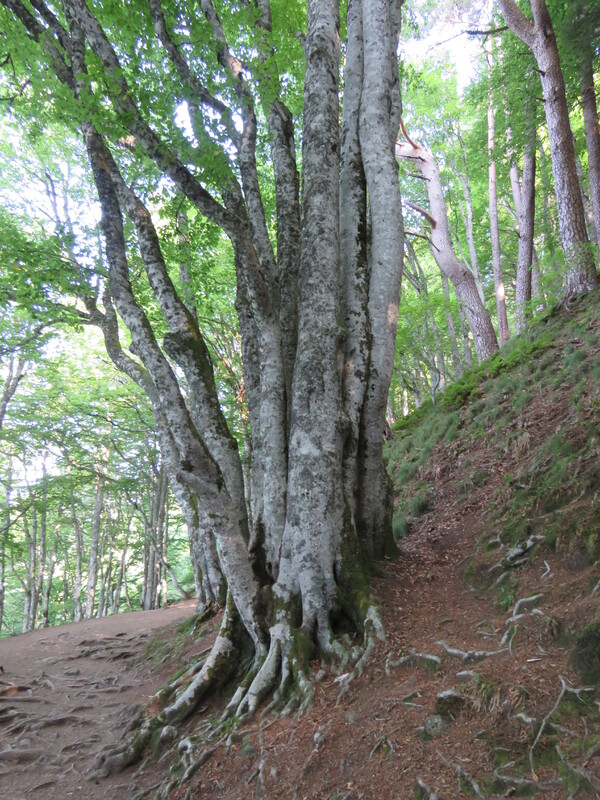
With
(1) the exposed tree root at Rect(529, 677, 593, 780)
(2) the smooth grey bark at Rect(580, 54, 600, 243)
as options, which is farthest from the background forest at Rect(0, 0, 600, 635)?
(1) the exposed tree root at Rect(529, 677, 593, 780)

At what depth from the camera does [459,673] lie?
3049mm

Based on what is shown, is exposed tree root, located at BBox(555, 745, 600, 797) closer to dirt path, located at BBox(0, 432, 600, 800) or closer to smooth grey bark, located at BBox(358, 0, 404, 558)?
dirt path, located at BBox(0, 432, 600, 800)

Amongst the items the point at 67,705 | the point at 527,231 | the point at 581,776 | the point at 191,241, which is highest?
the point at 527,231

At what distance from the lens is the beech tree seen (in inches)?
169

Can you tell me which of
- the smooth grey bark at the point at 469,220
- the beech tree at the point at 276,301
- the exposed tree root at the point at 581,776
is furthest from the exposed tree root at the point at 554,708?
the smooth grey bark at the point at 469,220

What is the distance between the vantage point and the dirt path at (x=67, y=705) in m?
4.13

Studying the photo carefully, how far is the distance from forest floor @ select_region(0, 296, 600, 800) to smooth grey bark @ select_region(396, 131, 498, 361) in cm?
376

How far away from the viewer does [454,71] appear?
53.2 ft

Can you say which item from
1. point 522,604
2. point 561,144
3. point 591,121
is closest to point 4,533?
point 522,604

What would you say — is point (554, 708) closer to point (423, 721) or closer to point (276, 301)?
point (423, 721)

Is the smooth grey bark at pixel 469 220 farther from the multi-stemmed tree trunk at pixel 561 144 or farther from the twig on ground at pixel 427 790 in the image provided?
the twig on ground at pixel 427 790

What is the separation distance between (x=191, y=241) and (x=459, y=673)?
278 inches

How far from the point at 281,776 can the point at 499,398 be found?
22.9 ft

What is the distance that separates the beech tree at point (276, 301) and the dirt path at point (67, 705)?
499 mm
